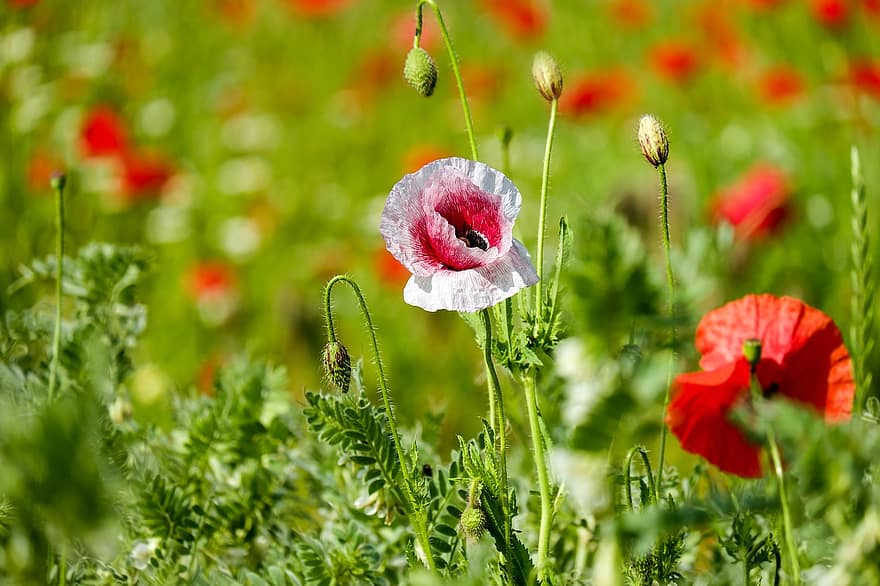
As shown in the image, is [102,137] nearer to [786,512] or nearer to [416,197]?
[416,197]

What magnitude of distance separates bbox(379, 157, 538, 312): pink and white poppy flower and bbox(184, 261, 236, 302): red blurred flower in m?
1.89

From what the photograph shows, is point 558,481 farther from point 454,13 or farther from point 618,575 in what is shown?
point 454,13

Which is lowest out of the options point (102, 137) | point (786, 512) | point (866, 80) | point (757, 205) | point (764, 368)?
point (786, 512)

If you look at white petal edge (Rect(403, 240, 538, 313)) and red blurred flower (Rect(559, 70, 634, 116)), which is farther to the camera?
red blurred flower (Rect(559, 70, 634, 116))

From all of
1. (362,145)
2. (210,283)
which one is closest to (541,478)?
(210,283)

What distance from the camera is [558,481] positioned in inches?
40.9

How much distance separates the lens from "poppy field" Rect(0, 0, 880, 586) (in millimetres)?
772

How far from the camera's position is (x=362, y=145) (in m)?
4.00

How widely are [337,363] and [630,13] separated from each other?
3095 millimetres

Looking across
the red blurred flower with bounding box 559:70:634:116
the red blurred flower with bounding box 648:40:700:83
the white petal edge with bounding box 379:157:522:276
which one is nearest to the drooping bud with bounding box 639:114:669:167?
the white petal edge with bounding box 379:157:522:276

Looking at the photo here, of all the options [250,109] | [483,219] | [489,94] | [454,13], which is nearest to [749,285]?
[489,94]

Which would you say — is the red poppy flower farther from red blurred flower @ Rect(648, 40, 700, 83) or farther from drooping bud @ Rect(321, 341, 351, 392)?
red blurred flower @ Rect(648, 40, 700, 83)

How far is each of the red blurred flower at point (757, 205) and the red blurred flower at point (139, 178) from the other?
151cm

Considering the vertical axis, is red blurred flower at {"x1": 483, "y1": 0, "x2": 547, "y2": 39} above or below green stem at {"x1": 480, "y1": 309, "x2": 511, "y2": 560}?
above
